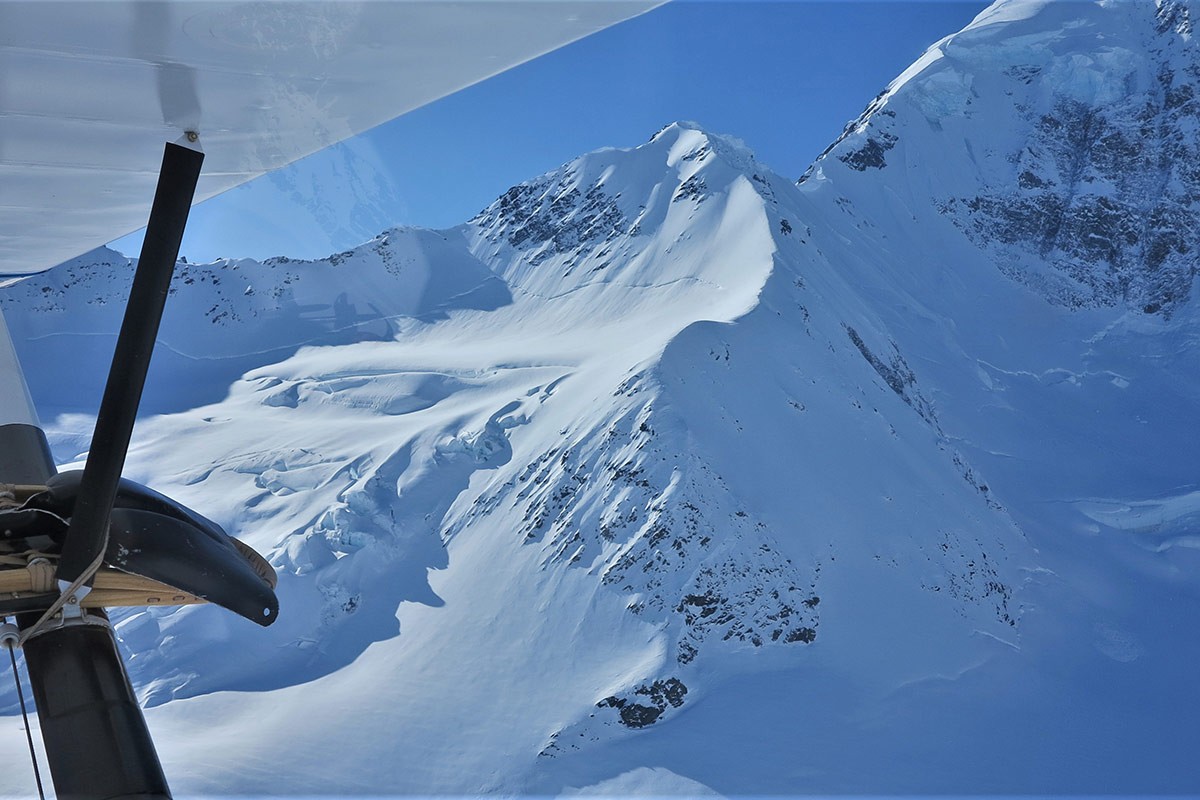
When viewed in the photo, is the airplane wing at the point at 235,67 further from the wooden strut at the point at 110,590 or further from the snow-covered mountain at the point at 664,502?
the snow-covered mountain at the point at 664,502

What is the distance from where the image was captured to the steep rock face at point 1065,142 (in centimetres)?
8894

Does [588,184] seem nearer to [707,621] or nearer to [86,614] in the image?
[707,621]

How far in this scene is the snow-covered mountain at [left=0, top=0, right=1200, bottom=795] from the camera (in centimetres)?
2714

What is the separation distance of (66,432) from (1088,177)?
9874 centimetres

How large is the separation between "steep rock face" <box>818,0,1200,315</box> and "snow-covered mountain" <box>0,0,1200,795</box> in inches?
433

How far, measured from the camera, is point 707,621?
31.1 metres

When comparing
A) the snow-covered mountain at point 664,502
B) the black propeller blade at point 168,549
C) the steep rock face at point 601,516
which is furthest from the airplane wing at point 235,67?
the steep rock face at point 601,516

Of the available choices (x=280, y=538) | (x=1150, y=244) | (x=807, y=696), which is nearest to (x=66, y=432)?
(x=280, y=538)

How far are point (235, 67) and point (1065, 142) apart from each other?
375ft

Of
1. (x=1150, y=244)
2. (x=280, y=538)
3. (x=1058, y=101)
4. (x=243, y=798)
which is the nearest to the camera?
(x=243, y=798)

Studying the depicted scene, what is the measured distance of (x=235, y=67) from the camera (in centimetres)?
168

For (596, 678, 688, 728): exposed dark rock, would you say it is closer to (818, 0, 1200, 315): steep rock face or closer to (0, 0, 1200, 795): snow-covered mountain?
(0, 0, 1200, 795): snow-covered mountain

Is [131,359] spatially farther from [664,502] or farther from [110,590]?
[664,502]

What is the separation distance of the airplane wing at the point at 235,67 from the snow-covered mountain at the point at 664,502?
2356cm
